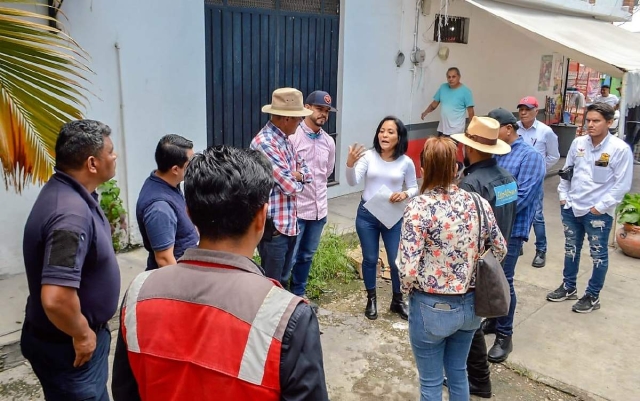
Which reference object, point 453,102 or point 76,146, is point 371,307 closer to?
point 76,146

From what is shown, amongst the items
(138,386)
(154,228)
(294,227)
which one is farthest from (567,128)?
(138,386)

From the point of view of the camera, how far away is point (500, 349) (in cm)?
381

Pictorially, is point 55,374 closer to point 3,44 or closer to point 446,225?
point 3,44

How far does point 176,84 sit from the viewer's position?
5.52m

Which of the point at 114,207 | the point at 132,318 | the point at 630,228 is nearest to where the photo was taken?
the point at 132,318

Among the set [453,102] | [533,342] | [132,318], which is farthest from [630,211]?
[132,318]

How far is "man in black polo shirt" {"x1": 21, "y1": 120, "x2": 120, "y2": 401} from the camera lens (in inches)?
78.7

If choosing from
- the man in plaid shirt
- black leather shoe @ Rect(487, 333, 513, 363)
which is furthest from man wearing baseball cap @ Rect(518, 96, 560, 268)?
black leather shoe @ Rect(487, 333, 513, 363)

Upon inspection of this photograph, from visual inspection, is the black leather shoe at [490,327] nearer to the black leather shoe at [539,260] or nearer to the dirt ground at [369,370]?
the dirt ground at [369,370]

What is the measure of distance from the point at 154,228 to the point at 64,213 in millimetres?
679

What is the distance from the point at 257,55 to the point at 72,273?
4780 mm

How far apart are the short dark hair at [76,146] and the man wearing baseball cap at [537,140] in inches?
181

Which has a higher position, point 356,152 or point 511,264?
point 356,152

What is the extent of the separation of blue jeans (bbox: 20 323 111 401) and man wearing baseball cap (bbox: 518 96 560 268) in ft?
15.2
